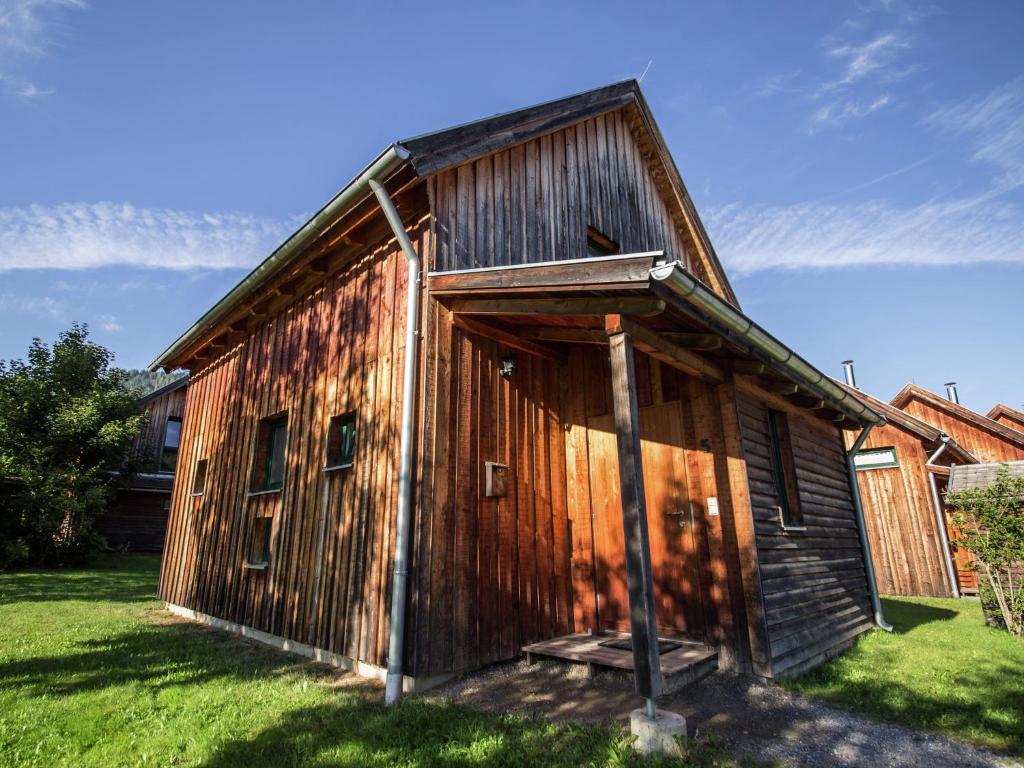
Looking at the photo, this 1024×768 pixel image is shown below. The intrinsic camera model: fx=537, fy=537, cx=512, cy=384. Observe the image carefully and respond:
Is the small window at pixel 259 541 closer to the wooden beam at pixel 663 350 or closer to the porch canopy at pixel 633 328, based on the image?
the porch canopy at pixel 633 328

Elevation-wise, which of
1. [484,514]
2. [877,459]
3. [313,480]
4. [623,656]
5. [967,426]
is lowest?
[623,656]

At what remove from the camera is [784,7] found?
24.8ft

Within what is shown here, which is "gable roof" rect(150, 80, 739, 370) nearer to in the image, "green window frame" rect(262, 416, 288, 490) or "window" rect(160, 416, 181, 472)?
"green window frame" rect(262, 416, 288, 490)

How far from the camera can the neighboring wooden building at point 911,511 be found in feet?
39.0

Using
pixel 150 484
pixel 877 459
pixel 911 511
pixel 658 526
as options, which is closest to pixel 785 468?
pixel 658 526

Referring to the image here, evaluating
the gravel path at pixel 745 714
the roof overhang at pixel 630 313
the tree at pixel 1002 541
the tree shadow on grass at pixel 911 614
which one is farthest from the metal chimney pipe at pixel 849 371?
the gravel path at pixel 745 714

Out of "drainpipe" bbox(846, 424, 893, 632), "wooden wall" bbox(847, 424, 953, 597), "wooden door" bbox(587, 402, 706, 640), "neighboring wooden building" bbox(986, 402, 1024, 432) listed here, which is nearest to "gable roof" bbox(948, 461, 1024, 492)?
"drainpipe" bbox(846, 424, 893, 632)

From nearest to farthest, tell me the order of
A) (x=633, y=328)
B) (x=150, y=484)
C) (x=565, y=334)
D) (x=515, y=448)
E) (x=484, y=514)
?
1. (x=633, y=328)
2. (x=484, y=514)
3. (x=565, y=334)
4. (x=515, y=448)
5. (x=150, y=484)

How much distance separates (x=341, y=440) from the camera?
6.51 metres

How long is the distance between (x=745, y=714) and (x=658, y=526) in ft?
6.54

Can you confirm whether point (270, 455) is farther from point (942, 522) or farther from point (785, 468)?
point (942, 522)

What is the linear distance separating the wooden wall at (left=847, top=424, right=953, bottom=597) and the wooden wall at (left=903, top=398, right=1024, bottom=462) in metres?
4.74

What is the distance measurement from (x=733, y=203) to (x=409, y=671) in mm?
10265

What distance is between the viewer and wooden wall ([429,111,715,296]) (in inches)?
238
